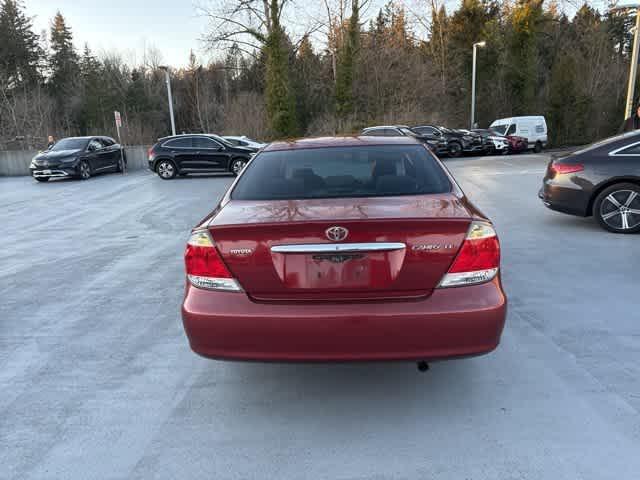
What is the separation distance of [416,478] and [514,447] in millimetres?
582

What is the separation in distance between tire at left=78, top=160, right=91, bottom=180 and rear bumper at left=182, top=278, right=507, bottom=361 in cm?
1894

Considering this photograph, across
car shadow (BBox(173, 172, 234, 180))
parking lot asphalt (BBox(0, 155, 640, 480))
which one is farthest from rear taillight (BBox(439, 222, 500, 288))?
car shadow (BBox(173, 172, 234, 180))

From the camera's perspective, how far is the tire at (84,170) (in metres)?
19.4

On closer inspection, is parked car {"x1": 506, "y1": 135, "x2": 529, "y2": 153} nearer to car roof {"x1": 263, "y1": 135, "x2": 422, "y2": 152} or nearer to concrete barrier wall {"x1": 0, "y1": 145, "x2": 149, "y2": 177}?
concrete barrier wall {"x1": 0, "y1": 145, "x2": 149, "y2": 177}

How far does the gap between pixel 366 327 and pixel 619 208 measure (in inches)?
238

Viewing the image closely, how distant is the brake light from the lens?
7.27 m

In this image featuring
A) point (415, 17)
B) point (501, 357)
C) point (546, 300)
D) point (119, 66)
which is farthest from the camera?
point (119, 66)

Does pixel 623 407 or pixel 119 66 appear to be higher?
pixel 119 66

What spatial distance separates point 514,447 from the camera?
2609mm

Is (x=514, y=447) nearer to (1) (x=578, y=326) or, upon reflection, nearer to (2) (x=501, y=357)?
(2) (x=501, y=357)

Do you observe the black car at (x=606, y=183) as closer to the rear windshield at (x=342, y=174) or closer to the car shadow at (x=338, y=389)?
the rear windshield at (x=342, y=174)

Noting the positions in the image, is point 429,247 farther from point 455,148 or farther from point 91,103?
point 91,103

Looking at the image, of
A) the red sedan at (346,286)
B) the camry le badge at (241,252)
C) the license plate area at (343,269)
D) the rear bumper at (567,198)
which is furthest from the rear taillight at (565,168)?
the camry le badge at (241,252)

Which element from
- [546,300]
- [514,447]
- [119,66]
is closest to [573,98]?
[546,300]
